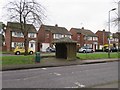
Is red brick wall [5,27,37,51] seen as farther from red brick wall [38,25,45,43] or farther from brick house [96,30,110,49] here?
brick house [96,30,110,49]

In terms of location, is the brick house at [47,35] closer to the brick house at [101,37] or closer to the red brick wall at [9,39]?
the red brick wall at [9,39]

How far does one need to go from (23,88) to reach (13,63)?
41.0ft

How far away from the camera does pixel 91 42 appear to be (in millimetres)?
81688

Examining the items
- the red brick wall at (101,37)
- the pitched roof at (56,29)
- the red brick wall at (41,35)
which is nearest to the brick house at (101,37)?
the red brick wall at (101,37)

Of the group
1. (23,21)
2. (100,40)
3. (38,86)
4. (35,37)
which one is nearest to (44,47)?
(35,37)

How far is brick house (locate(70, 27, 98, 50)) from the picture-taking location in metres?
78.4

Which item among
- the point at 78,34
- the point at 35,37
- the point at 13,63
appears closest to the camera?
the point at 13,63

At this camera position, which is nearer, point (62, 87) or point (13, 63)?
point (62, 87)

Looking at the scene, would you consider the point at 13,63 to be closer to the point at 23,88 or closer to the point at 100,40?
the point at 23,88

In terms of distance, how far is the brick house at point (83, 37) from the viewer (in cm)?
7838

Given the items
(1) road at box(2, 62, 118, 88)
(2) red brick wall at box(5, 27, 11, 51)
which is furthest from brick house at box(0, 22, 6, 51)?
(1) road at box(2, 62, 118, 88)

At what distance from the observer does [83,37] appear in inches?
3095

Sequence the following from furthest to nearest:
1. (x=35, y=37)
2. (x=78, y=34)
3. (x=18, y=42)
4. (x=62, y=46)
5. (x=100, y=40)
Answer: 1. (x=100, y=40)
2. (x=78, y=34)
3. (x=35, y=37)
4. (x=18, y=42)
5. (x=62, y=46)

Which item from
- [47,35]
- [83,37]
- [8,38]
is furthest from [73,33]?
[8,38]
